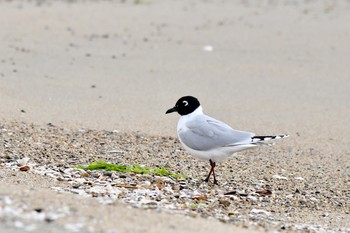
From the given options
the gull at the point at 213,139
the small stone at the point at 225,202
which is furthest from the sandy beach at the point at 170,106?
the gull at the point at 213,139

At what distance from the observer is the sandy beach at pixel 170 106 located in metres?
6.14

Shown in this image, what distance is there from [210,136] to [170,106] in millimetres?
3434

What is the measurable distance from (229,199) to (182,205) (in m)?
0.69

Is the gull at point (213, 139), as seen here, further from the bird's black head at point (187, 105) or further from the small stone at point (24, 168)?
the small stone at point (24, 168)

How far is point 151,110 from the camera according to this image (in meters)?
10.8

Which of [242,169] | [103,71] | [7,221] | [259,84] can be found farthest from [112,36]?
[7,221]

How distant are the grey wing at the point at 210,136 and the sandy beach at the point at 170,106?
36 centimetres

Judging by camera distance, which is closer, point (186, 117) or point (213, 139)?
point (213, 139)

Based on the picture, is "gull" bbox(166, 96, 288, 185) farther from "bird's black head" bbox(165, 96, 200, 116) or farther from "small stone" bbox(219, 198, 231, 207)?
"small stone" bbox(219, 198, 231, 207)

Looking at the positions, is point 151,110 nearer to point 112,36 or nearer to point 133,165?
point 133,165

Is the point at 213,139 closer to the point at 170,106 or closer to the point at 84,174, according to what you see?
the point at 84,174

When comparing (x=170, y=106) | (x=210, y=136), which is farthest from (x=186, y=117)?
(x=170, y=106)

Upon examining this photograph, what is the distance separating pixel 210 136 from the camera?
7543mm

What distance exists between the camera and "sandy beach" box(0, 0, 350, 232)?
6.14 metres
